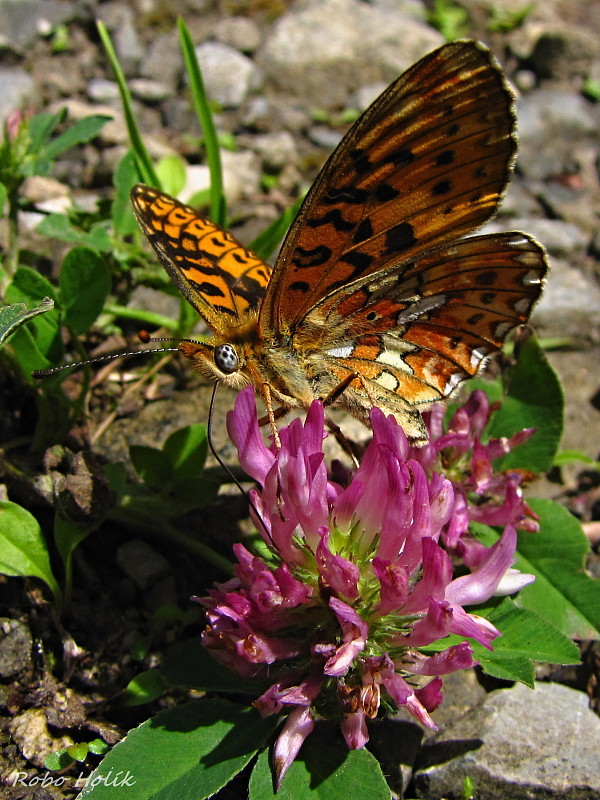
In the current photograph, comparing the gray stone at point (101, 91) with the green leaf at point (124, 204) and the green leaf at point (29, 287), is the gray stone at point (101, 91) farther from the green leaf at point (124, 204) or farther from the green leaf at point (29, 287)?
the green leaf at point (29, 287)

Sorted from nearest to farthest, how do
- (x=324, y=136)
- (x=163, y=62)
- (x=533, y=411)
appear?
(x=533, y=411) → (x=324, y=136) → (x=163, y=62)

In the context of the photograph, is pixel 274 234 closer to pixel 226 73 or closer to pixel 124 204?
pixel 124 204

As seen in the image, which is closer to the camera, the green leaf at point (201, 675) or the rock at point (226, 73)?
the green leaf at point (201, 675)

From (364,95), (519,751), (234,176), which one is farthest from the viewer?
(364,95)

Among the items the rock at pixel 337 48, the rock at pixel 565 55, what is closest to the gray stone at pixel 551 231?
the rock at pixel 337 48

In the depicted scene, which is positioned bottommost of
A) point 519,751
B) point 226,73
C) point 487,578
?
point 519,751

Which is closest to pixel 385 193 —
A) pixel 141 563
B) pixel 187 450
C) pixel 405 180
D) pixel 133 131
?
pixel 405 180

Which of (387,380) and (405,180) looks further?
(387,380)
